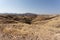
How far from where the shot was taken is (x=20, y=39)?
18.8 ft

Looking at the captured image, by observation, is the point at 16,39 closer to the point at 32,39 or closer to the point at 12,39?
the point at 12,39

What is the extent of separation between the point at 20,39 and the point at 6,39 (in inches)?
20.7

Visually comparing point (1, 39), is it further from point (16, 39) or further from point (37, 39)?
point (37, 39)

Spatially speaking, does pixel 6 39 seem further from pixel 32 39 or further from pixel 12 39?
pixel 32 39

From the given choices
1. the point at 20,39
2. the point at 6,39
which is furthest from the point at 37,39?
the point at 6,39

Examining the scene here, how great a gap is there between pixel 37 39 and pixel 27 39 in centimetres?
39

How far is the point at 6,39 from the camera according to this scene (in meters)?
5.80

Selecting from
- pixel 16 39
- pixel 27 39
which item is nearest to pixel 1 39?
pixel 16 39

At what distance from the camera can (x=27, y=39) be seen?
5.72 metres

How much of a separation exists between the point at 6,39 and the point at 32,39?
957 millimetres

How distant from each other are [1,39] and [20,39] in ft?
2.33

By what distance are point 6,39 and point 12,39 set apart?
0.23 m

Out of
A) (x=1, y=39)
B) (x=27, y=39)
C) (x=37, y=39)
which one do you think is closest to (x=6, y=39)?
(x=1, y=39)

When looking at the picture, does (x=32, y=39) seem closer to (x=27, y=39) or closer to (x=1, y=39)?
(x=27, y=39)
